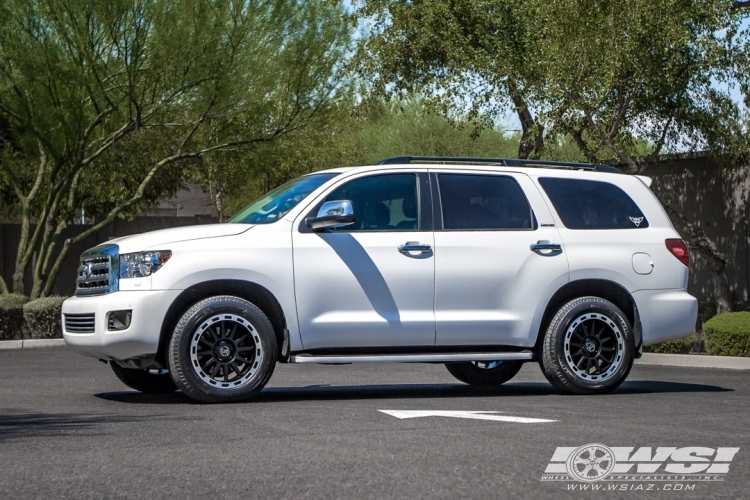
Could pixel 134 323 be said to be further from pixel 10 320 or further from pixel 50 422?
pixel 10 320

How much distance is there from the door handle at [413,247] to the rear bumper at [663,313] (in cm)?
201

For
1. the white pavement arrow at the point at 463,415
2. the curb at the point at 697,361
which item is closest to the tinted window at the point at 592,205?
the white pavement arrow at the point at 463,415

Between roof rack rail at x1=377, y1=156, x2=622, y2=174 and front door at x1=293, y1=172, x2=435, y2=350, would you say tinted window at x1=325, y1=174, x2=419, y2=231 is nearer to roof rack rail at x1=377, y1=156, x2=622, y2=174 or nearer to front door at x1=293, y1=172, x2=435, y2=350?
front door at x1=293, y1=172, x2=435, y2=350

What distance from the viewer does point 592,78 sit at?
2083 cm

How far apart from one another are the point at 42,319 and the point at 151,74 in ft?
16.2

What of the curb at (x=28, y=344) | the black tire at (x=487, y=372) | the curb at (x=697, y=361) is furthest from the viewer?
the curb at (x=28, y=344)

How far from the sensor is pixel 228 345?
9766 millimetres

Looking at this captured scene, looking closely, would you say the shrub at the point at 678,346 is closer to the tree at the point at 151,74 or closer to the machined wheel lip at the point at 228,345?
the machined wheel lip at the point at 228,345

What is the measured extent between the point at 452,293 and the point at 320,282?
1.15 metres

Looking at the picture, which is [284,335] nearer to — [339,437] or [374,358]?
[374,358]

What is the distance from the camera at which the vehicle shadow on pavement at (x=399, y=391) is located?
34.2 ft

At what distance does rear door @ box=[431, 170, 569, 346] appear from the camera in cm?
1028

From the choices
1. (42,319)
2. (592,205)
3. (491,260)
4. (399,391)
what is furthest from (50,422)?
(42,319)

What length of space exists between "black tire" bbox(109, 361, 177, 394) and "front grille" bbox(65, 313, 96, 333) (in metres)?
0.73
